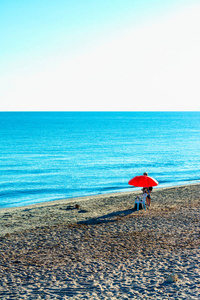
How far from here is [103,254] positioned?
40.2 feet

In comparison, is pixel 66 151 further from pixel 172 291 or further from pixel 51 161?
pixel 172 291

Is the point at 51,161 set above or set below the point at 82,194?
above

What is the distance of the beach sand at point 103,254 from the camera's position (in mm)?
9344

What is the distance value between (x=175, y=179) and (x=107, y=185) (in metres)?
7.86

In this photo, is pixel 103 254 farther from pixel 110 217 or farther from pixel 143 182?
pixel 143 182

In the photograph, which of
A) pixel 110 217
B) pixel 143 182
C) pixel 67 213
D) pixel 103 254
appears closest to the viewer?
pixel 103 254

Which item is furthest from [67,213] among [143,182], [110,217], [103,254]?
[103,254]

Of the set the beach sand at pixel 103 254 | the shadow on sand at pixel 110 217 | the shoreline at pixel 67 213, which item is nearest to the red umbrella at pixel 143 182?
the beach sand at pixel 103 254

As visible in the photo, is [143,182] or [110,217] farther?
[110,217]

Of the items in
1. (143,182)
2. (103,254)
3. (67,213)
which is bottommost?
(103,254)

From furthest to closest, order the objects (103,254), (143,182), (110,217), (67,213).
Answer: (67,213) < (110,217) < (143,182) < (103,254)

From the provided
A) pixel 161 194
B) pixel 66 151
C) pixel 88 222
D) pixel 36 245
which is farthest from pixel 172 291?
pixel 66 151

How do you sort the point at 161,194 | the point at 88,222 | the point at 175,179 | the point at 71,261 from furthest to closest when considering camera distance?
the point at 175,179, the point at 161,194, the point at 88,222, the point at 71,261

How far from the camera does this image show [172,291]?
9.03 metres
